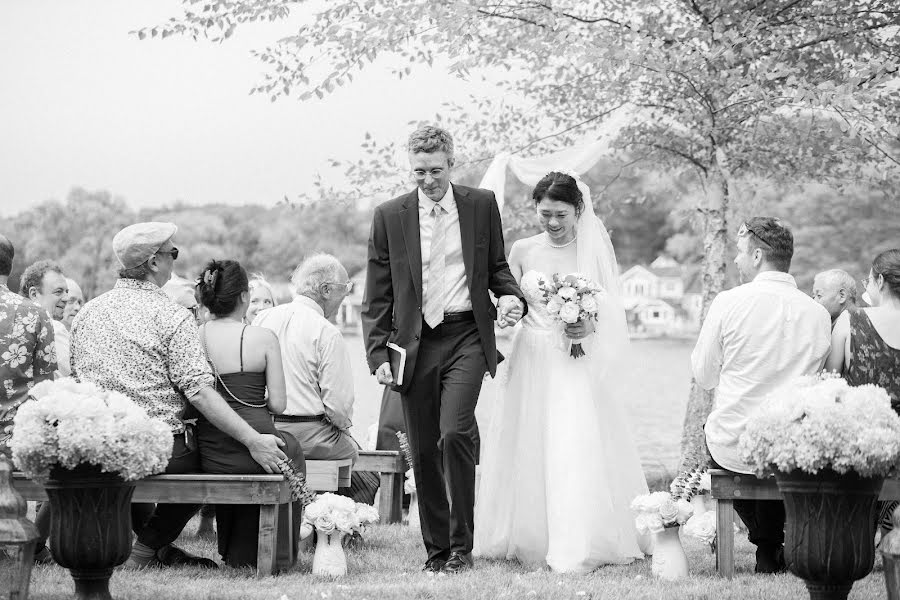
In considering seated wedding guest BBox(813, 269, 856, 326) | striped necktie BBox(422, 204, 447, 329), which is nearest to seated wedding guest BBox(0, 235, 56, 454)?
striped necktie BBox(422, 204, 447, 329)

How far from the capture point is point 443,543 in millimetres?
5672

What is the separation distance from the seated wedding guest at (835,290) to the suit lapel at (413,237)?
2582 mm

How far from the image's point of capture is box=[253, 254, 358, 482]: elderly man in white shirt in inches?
255

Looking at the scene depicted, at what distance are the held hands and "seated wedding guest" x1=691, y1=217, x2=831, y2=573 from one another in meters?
0.91

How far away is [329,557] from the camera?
18.3ft

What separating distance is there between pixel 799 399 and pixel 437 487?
210 cm

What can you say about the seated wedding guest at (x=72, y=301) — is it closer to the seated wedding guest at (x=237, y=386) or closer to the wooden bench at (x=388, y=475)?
the wooden bench at (x=388, y=475)

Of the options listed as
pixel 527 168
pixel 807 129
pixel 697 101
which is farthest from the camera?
pixel 807 129

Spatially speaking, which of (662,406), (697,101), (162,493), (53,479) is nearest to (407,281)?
(162,493)

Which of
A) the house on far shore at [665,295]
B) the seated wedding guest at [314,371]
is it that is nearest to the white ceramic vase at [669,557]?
the seated wedding guest at [314,371]

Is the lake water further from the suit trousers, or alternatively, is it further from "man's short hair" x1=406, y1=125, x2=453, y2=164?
"man's short hair" x1=406, y1=125, x2=453, y2=164

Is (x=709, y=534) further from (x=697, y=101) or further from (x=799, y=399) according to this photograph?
(x=697, y=101)

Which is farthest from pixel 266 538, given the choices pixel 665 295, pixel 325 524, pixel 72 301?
pixel 665 295

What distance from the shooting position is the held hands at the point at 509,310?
568 cm
